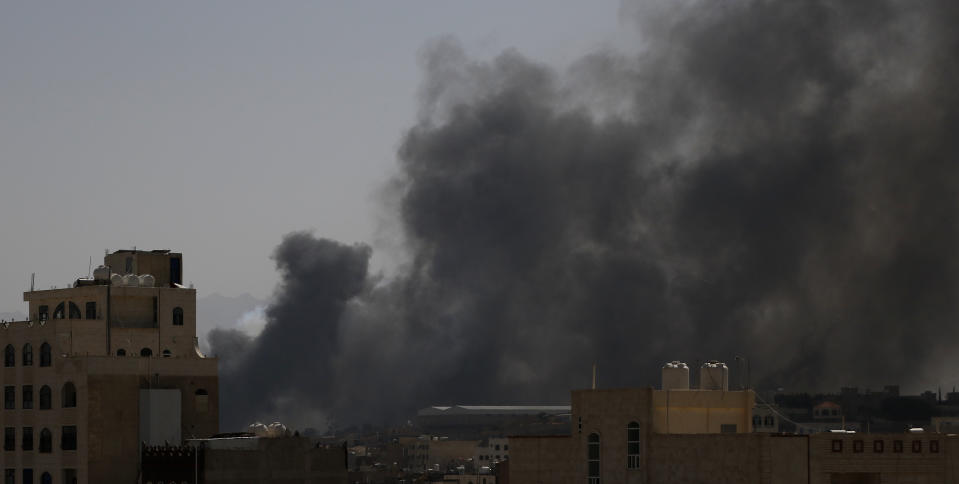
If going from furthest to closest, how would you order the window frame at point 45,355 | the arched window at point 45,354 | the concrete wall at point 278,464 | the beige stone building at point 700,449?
the arched window at point 45,354 → the window frame at point 45,355 → the concrete wall at point 278,464 → the beige stone building at point 700,449

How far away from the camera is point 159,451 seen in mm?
113688

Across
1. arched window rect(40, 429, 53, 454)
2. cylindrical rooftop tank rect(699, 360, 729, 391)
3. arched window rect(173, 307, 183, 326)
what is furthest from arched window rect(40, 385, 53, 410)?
cylindrical rooftop tank rect(699, 360, 729, 391)

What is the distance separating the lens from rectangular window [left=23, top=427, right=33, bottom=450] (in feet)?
386

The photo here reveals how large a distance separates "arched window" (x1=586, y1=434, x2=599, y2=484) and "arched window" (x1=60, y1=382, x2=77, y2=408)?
39240 mm

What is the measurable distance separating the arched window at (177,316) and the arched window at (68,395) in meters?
10.2

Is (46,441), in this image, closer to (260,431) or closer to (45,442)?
(45,442)

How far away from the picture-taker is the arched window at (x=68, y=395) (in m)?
115

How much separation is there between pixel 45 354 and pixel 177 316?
9679mm

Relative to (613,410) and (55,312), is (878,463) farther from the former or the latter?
(55,312)

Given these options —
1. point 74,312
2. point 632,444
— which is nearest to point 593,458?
point 632,444

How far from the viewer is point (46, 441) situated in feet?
382

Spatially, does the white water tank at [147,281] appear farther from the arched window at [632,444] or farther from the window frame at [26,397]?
the arched window at [632,444]

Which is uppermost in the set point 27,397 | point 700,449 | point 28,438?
point 27,397

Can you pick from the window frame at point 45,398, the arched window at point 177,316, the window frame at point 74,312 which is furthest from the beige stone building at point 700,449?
the window frame at point 74,312
